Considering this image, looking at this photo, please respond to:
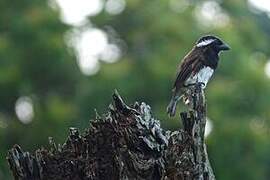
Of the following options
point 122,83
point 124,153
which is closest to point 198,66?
point 124,153

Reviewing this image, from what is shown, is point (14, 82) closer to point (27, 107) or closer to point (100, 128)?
point (27, 107)

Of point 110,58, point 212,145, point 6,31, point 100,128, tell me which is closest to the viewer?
point 100,128

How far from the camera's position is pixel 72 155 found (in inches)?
234

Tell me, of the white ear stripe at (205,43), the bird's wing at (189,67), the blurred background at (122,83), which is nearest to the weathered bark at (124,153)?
the bird's wing at (189,67)

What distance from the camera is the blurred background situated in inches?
624

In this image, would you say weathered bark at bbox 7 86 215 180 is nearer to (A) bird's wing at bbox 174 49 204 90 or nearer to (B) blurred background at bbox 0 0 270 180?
(A) bird's wing at bbox 174 49 204 90

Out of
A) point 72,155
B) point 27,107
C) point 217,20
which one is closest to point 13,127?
point 27,107

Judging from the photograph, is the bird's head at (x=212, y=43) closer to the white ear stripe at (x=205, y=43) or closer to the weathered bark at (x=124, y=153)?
the white ear stripe at (x=205, y=43)

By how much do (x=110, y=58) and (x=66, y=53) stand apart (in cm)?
222

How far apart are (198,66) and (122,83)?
8.85 meters

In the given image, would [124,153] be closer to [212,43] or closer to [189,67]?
[189,67]

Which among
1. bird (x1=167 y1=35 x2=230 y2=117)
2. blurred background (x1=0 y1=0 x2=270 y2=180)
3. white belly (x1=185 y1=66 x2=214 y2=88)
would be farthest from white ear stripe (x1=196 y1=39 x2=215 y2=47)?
blurred background (x1=0 y1=0 x2=270 y2=180)

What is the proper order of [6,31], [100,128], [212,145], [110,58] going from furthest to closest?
1. [110,58]
2. [6,31]
3. [212,145]
4. [100,128]

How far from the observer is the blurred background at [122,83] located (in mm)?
15844
